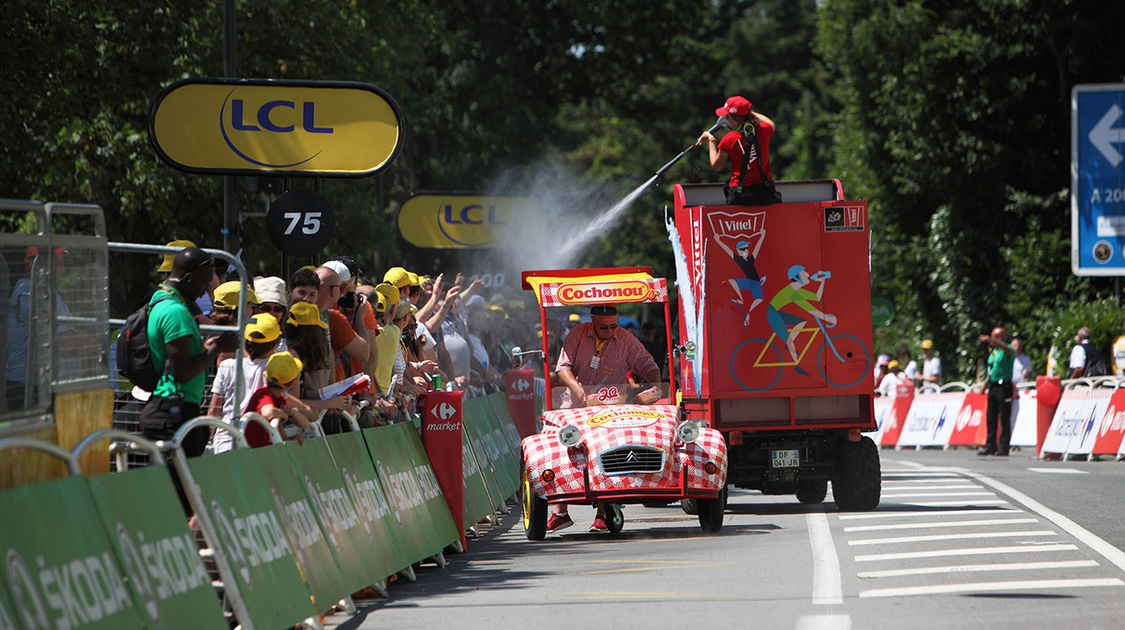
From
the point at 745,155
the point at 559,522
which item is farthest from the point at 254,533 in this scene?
the point at 745,155

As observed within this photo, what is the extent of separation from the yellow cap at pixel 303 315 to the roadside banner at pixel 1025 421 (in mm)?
20260

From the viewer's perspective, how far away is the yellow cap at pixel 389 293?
44.1 feet

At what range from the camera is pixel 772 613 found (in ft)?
29.2

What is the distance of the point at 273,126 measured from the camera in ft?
53.2

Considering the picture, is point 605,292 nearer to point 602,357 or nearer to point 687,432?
point 602,357

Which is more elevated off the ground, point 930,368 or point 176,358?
point 176,358

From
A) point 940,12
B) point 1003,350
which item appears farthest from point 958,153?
point 1003,350

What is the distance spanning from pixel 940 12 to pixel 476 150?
13352 millimetres

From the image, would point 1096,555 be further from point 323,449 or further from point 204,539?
point 204,539

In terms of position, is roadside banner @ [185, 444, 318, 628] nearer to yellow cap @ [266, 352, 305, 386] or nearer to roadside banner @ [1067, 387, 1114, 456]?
yellow cap @ [266, 352, 305, 386]

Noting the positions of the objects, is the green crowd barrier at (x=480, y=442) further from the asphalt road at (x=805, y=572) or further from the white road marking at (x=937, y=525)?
the white road marking at (x=937, y=525)

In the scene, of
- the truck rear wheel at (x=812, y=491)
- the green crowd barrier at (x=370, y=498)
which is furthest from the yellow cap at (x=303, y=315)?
the truck rear wheel at (x=812, y=491)

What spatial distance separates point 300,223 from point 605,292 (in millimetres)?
2926

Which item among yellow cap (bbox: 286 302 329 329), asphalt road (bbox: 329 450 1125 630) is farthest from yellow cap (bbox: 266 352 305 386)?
asphalt road (bbox: 329 450 1125 630)
